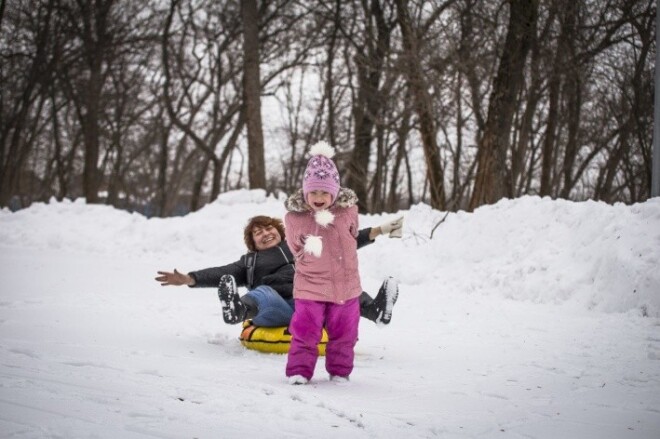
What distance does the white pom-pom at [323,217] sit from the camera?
11.7ft

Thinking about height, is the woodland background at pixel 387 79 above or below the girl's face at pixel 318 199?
above

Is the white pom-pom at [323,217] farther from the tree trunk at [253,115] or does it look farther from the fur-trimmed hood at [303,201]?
the tree trunk at [253,115]

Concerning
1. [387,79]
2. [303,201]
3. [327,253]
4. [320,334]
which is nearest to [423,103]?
[387,79]

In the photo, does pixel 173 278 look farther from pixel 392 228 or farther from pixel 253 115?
pixel 253 115

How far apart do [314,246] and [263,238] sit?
4.40ft

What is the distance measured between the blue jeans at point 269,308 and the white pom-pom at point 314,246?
37.9 inches

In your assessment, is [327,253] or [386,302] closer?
[327,253]

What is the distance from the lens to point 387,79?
13.0 m

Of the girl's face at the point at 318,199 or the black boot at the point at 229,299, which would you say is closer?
the girl's face at the point at 318,199

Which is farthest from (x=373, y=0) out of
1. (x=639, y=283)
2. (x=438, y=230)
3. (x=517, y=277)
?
(x=639, y=283)

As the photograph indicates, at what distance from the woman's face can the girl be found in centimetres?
109

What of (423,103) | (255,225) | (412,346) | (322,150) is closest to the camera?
(322,150)

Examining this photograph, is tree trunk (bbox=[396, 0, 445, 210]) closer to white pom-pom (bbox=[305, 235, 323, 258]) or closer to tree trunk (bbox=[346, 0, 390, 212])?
tree trunk (bbox=[346, 0, 390, 212])

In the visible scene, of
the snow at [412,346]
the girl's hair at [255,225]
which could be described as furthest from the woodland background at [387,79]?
the girl's hair at [255,225]
